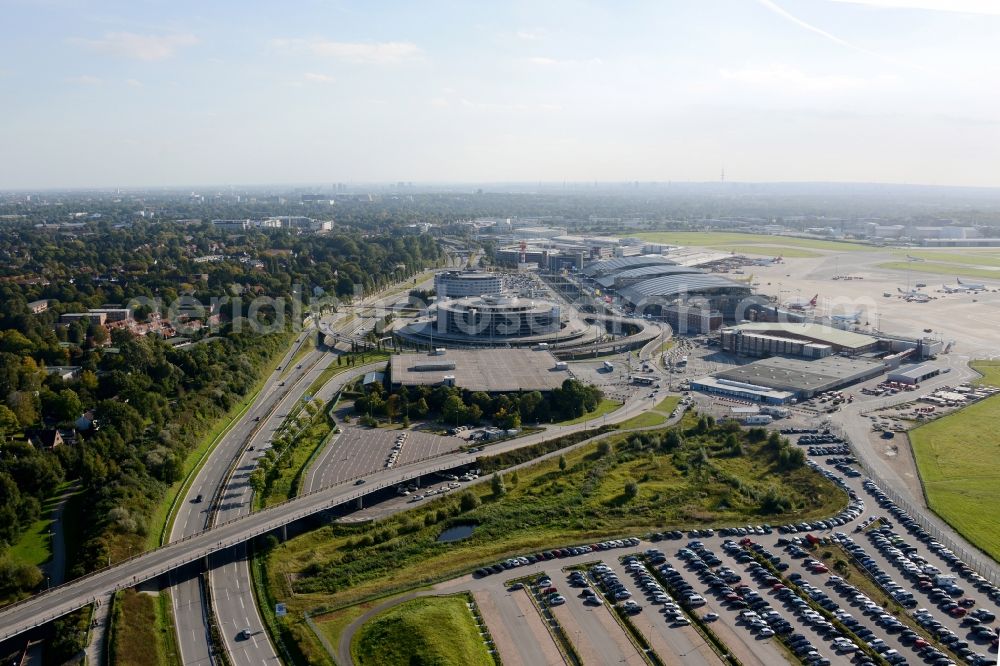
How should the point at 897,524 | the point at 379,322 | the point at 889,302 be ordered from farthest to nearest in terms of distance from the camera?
the point at 889,302 → the point at 379,322 → the point at 897,524

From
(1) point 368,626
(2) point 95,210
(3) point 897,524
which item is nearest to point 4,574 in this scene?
(1) point 368,626

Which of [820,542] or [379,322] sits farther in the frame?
[379,322]

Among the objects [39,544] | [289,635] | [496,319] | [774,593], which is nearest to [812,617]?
[774,593]

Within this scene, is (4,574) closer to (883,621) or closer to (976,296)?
(883,621)

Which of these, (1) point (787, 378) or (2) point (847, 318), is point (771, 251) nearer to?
Answer: (2) point (847, 318)

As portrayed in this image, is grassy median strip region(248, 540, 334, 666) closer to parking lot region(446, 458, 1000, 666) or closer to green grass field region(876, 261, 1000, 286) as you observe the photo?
parking lot region(446, 458, 1000, 666)

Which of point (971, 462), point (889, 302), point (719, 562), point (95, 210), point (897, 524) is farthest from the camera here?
point (95, 210)

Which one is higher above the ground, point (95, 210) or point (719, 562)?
point (95, 210)
